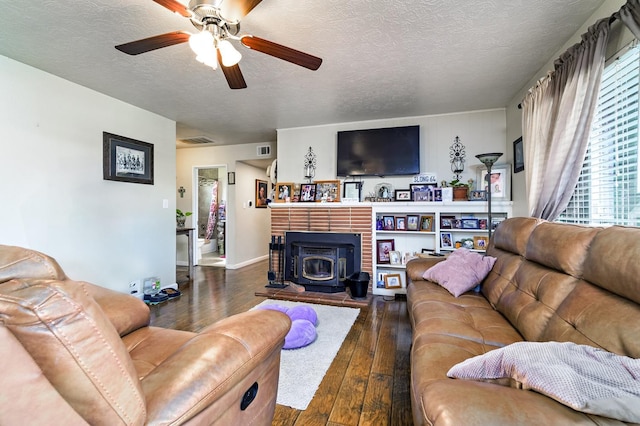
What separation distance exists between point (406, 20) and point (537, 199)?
1.65 meters

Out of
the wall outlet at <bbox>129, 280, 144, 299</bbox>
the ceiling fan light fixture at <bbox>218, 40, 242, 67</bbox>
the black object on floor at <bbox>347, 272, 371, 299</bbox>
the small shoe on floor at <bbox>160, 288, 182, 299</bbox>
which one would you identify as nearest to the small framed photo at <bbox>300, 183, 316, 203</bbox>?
the black object on floor at <bbox>347, 272, 371, 299</bbox>

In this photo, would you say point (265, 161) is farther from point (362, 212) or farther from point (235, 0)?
point (235, 0)

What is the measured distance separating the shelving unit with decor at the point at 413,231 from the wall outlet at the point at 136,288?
2.93 metres

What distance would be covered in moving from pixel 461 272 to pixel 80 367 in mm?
2293

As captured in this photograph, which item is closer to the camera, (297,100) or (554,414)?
(554,414)

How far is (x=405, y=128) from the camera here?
380cm

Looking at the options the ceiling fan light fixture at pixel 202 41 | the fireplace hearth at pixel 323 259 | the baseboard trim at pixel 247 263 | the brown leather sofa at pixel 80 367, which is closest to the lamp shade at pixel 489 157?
the fireplace hearth at pixel 323 259

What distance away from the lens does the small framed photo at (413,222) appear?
380cm

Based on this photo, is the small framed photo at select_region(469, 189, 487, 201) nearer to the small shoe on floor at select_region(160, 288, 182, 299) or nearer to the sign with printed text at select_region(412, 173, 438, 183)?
the sign with printed text at select_region(412, 173, 438, 183)

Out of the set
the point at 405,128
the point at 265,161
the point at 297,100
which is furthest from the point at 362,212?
the point at 265,161

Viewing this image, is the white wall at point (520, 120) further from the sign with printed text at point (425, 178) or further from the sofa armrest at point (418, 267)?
the sofa armrest at point (418, 267)

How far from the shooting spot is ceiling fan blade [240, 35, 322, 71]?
167cm

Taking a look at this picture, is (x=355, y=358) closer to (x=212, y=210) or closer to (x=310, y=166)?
(x=310, y=166)

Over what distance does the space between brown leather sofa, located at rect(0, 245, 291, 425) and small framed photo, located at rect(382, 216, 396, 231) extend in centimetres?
312
